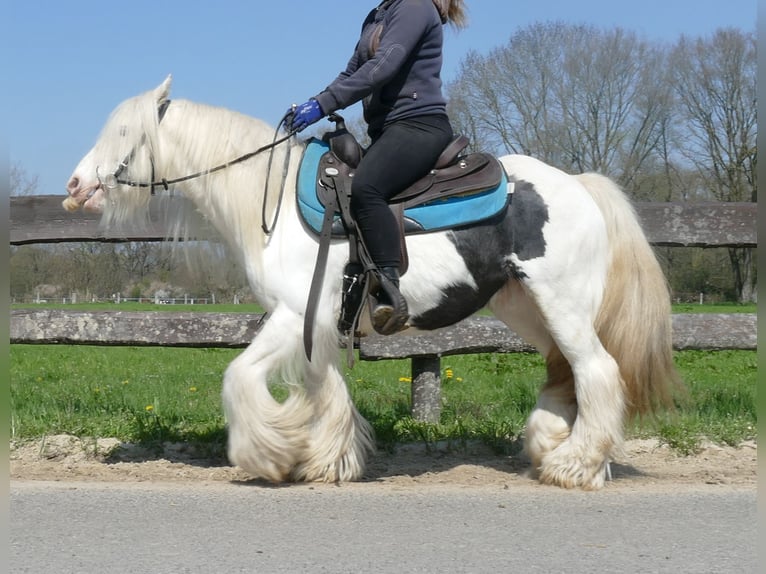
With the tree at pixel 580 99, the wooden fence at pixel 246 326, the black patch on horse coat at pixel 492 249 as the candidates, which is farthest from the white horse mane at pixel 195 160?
the tree at pixel 580 99

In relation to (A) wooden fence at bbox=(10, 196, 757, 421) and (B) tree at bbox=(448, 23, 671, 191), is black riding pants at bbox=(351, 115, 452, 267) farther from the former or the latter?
(B) tree at bbox=(448, 23, 671, 191)

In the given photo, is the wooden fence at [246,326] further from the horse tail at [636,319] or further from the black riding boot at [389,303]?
the black riding boot at [389,303]

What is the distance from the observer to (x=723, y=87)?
1180 inches

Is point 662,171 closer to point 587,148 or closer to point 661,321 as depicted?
point 587,148

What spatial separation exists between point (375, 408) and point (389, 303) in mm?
2466

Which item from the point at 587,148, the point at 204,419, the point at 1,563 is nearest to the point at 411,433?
the point at 204,419

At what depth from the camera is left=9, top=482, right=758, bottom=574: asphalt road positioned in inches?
127

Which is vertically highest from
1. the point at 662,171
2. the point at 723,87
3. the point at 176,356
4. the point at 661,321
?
the point at 723,87

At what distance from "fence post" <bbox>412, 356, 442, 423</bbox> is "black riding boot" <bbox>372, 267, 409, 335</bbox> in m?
1.84

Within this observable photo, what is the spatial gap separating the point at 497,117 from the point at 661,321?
2566 centimetres

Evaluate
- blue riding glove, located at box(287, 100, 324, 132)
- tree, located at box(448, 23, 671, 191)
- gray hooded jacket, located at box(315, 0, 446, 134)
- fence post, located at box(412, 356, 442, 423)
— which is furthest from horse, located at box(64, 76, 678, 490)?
tree, located at box(448, 23, 671, 191)

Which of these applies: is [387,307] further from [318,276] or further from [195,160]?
[195,160]

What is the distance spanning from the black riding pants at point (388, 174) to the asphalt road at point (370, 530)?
1331mm

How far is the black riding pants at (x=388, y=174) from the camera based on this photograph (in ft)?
14.6
